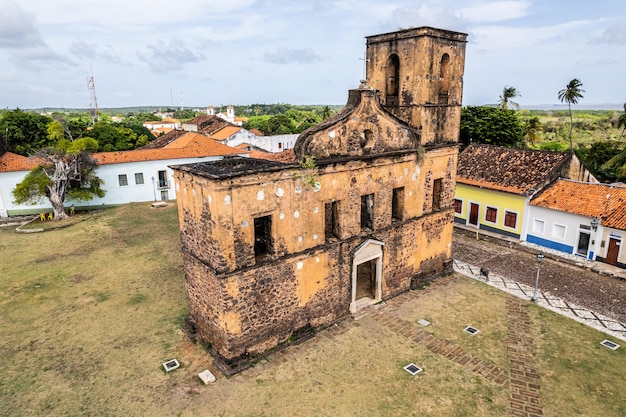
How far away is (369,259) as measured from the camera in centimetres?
1551

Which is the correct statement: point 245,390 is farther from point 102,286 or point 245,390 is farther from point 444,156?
point 444,156

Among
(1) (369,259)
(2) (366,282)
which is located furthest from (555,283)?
(1) (369,259)

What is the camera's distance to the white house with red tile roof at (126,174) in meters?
30.1

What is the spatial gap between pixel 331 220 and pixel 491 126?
29.0 meters

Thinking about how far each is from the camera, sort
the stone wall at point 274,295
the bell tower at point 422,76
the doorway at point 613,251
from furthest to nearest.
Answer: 1. the doorway at point 613,251
2. the bell tower at point 422,76
3. the stone wall at point 274,295

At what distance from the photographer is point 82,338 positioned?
14203 millimetres

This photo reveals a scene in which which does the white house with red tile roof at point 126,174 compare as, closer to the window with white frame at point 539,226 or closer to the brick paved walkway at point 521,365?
the window with white frame at point 539,226

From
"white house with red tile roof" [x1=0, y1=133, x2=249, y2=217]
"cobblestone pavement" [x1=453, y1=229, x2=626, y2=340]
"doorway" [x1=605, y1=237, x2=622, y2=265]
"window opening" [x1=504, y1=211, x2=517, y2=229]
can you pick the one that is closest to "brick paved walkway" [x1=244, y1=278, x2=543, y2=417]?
"cobblestone pavement" [x1=453, y1=229, x2=626, y2=340]

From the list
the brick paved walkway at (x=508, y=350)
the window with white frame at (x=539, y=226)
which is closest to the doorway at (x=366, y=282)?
the brick paved walkway at (x=508, y=350)

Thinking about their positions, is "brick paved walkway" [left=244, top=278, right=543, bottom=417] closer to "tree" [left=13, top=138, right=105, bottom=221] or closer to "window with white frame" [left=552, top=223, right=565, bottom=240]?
"window with white frame" [left=552, top=223, right=565, bottom=240]

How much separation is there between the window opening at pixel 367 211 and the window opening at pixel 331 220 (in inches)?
58.5

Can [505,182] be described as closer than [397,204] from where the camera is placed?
No

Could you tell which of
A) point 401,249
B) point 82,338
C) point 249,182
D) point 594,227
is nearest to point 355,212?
point 401,249

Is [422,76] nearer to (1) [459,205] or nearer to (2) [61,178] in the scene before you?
(1) [459,205]
